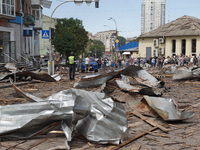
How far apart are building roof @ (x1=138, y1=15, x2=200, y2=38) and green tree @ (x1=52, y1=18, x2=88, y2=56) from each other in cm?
1608

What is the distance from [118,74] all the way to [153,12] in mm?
122951

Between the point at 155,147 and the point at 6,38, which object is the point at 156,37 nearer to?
the point at 6,38

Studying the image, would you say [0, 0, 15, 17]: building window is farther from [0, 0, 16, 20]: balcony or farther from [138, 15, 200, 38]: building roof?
[138, 15, 200, 38]: building roof

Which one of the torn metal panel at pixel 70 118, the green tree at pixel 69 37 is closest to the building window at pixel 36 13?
the green tree at pixel 69 37

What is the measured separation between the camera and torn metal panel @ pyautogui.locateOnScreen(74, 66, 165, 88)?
10633mm

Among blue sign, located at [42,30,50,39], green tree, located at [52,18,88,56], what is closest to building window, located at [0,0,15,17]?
blue sign, located at [42,30,50,39]

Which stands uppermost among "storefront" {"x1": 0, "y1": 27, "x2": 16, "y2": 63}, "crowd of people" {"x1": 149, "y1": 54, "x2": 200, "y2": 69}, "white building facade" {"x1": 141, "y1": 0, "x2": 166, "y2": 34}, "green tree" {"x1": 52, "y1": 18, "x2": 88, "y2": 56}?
"white building facade" {"x1": 141, "y1": 0, "x2": 166, "y2": 34}

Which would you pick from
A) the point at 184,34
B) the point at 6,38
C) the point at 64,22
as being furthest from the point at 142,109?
the point at 64,22

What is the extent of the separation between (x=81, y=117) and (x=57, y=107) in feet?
1.35

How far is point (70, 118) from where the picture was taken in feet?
13.4

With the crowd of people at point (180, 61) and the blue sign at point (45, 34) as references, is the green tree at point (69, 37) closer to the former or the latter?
the crowd of people at point (180, 61)

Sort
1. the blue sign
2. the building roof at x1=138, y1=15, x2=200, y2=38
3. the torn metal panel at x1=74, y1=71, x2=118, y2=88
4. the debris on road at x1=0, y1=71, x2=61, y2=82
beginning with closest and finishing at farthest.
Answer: the torn metal panel at x1=74, y1=71, x2=118, y2=88 < the debris on road at x1=0, y1=71, x2=61, y2=82 < the blue sign < the building roof at x1=138, y1=15, x2=200, y2=38

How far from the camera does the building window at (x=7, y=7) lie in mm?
28072

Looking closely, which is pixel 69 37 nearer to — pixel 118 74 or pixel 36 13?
pixel 36 13
